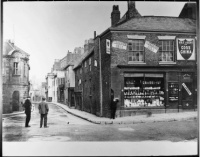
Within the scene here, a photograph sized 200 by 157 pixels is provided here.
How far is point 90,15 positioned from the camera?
10695 mm

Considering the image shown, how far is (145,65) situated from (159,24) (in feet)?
7.01

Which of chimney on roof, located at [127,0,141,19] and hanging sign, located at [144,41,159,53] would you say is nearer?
chimney on roof, located at [127,0,141,19]

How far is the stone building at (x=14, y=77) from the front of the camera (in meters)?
10.5

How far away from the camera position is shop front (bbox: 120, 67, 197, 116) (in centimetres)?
1268

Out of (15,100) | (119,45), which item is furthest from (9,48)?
(119,45)

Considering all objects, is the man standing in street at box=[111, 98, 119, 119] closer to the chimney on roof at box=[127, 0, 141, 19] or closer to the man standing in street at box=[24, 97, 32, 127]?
the man standing in street at box=[24, 97, 32, 127]

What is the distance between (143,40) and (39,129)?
20.9 ft

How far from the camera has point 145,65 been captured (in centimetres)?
1341

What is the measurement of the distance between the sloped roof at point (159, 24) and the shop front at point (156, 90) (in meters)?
2.02

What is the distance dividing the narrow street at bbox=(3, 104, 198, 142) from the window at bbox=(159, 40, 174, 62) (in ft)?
10.7

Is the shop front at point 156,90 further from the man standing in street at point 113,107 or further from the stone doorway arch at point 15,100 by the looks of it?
the stone doorway arch at point 15,100

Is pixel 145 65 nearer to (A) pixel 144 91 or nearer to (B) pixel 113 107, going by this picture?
(A) pixel 144 91

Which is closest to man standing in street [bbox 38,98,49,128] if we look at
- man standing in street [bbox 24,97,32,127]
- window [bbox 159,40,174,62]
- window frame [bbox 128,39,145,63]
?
man standing in street [bbox 24,97,32,127]

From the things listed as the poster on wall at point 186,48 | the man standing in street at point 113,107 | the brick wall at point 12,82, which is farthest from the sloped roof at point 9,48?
the poster on wall at point 186,48
